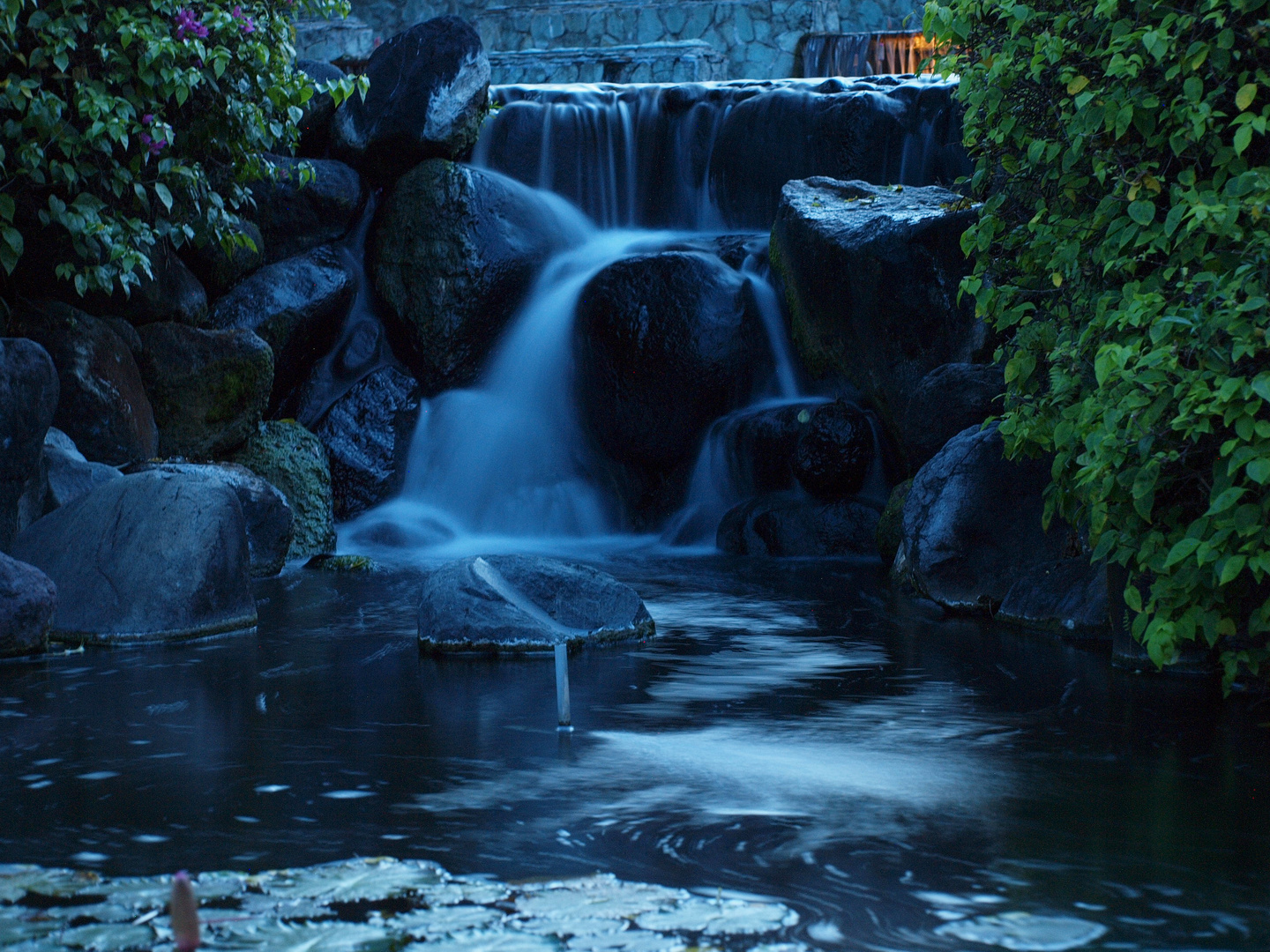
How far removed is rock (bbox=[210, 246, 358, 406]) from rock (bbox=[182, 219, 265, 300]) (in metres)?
0.09

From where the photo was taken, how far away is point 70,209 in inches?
316

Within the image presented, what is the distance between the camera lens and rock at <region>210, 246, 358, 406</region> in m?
11.0

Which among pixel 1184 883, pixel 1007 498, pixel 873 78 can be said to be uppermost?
pixel 873 78

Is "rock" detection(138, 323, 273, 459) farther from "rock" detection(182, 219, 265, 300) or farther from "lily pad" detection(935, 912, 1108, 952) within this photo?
"lily pad" detection(935, 912, 1108, 952)

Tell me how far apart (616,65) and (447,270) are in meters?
9.65

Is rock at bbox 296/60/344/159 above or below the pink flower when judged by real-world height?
Result: above

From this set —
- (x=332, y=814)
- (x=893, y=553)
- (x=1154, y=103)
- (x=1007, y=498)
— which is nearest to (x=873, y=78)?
(x=893, y=553)

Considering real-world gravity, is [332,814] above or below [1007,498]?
below

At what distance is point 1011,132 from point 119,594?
15.7 feet

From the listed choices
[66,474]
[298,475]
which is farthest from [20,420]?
[298,475]

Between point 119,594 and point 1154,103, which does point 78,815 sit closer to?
point 119,594

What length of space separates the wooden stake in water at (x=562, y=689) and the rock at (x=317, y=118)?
9.13 meters

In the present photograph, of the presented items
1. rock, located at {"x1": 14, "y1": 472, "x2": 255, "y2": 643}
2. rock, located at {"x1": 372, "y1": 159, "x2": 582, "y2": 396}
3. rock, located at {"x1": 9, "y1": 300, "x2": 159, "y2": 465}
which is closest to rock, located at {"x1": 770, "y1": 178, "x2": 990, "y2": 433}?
rock, located at {"x1": 372, "y1": 159, "x2": 582, "y2": 396}

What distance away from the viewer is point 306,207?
475 inches
